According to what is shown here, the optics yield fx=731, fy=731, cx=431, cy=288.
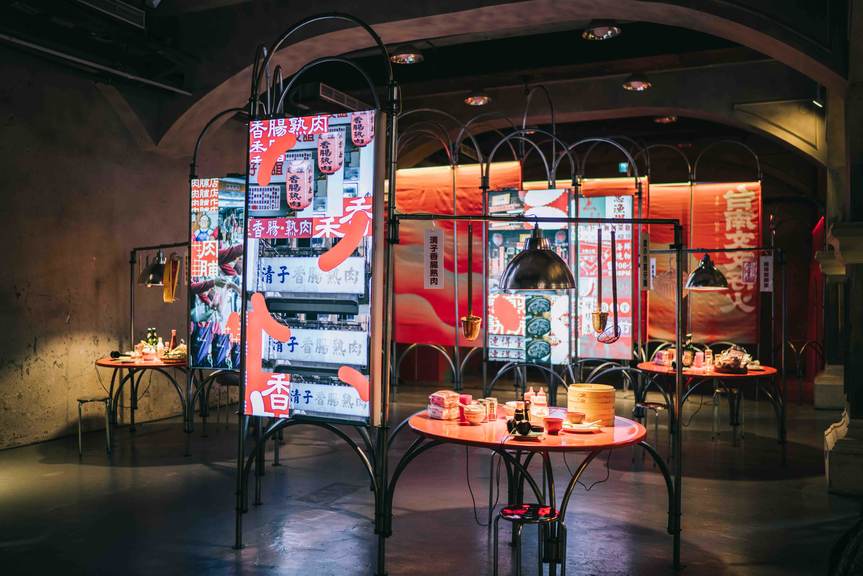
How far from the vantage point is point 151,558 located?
4250 millimetres

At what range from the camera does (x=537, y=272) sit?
378 centimetres

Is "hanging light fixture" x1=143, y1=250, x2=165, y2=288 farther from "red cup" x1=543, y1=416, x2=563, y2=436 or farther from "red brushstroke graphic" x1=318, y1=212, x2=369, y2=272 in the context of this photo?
"red cup" x1=543, y1=416, x2=563, y2=436

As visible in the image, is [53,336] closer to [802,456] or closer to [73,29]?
[73,29]

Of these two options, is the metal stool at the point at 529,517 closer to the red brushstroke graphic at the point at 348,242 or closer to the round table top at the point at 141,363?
the red brushstroke graphic at the point at 348,242

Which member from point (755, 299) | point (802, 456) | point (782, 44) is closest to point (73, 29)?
point (782, 44)

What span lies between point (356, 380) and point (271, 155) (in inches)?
55.2

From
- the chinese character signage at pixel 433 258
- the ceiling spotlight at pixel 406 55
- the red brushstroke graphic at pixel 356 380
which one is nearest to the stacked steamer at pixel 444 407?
the red brushstroke graphic at pixel 356 380

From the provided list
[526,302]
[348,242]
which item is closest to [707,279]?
[526,302]

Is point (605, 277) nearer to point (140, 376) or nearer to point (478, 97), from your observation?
point (478, 97)

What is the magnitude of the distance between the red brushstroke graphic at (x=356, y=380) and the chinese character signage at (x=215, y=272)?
3.02 metres

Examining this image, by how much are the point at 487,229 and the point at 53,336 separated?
471 cm

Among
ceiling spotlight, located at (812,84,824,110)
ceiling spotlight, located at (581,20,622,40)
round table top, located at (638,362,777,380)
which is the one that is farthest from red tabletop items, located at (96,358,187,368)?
ceiling spotlight, located at (812,84,824,110)

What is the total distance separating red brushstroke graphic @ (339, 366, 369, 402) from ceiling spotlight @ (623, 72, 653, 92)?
6.73 meters

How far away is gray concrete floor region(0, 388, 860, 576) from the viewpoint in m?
4.22
